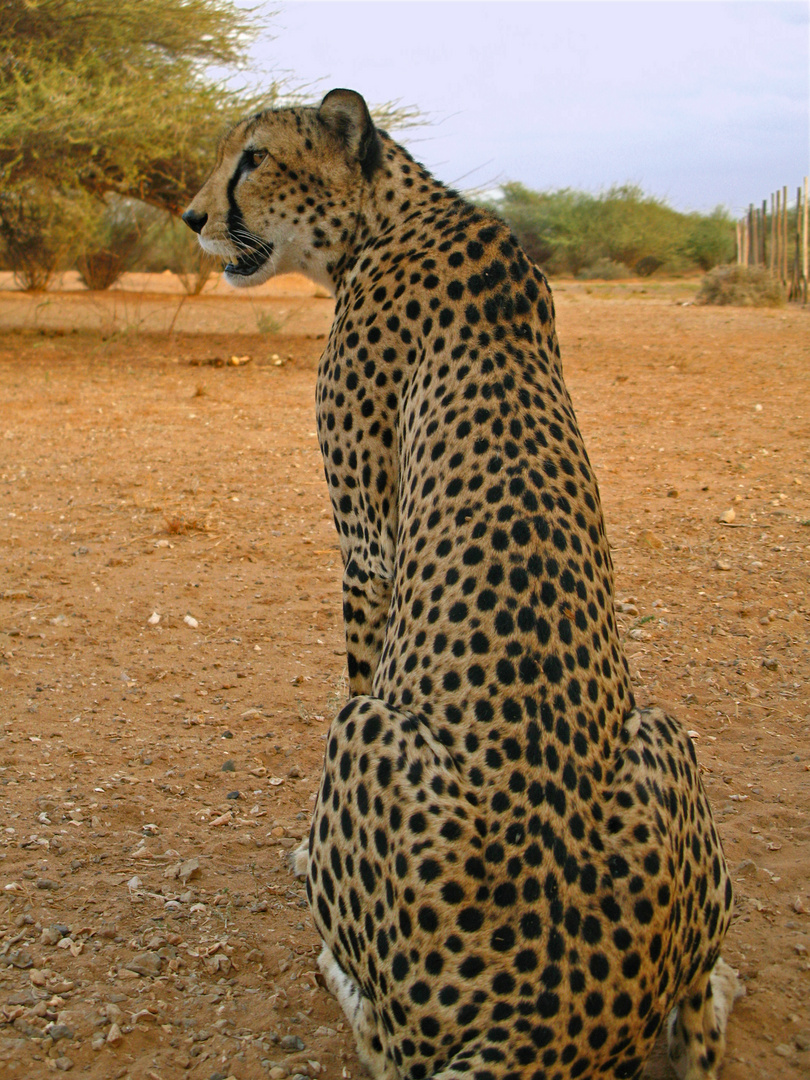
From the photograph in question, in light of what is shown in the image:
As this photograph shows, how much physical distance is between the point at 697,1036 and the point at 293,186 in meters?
2.40

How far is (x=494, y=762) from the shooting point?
178 cm

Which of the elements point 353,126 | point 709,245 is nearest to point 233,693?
point 353,126

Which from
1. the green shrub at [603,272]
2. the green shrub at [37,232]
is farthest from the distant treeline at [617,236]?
the green shrub at [37,232]

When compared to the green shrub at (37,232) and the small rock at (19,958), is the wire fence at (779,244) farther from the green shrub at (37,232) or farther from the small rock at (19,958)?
the small rock at (19,958)

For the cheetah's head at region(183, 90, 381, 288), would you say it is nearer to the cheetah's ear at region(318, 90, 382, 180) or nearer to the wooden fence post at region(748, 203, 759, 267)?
the cheetah's ear at region(318, 90, 382, 180)

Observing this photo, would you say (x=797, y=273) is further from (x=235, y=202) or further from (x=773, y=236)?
(x=235, y=202)

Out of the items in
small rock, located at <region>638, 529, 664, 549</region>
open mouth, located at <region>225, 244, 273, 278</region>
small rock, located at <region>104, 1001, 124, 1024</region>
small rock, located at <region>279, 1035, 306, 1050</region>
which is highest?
open mouth, located at <region>225, 244, 273, 278</region>

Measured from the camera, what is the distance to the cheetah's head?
2934 mm

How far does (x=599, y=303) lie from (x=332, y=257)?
46.2 ft

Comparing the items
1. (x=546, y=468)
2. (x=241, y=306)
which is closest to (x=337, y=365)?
(x=546, y=468)

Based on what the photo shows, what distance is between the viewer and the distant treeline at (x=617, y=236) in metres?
28.2

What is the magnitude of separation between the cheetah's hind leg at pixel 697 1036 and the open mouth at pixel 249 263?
7.38ft

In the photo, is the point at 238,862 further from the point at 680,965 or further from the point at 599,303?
the point at 599,303

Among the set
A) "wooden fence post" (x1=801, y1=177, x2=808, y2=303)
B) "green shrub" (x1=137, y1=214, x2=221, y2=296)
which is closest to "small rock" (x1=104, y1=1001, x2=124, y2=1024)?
"green shrub" (x1=137, y1=214, x2=221, y2=296)
